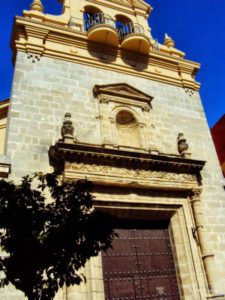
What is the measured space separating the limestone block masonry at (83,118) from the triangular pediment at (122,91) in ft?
1.01

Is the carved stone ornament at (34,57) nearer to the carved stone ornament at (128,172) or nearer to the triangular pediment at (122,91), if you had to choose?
the triangular pediment at (122,91)

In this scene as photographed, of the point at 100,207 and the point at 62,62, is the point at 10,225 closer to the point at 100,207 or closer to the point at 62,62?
the point at 100,207

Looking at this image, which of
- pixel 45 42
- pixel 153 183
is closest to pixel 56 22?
pixel 45 42

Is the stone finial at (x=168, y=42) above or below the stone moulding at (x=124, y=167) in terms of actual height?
above

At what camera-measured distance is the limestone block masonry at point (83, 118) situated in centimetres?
868

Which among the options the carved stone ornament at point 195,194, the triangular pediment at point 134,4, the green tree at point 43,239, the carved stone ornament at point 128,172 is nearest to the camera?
the green tree at point 43,239

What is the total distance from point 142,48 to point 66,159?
19.8 feet

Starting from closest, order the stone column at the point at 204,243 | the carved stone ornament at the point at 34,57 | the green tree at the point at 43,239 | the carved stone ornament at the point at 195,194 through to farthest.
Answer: the green tree at the point at 43,239 → the stone column at the point at 204,243 → the carved stone ornament at the point at 195,194 → the carved stone ornament at the point at 34,57

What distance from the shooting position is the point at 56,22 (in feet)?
39.2

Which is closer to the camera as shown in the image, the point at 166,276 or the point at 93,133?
the point at 166,276

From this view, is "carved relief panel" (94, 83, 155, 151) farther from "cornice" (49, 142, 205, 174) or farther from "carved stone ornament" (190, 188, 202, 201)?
"carved stone ornament" (190, 188, 202, 201)

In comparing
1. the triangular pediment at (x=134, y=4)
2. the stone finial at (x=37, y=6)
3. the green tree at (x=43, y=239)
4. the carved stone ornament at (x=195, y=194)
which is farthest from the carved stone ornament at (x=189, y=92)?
the green tree at (x=43, y=239)

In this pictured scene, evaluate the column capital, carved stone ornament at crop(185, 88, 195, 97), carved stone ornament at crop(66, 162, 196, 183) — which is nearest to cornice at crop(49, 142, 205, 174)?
carved stone ornament at crop(66, 162, 196, 183)

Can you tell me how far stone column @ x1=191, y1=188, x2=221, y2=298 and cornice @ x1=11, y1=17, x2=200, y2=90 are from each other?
4935 millimetres
